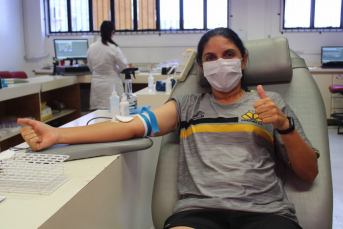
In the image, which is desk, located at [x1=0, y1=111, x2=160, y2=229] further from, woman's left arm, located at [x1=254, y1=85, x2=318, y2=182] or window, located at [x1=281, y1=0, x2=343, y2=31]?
window, located at [x1=281, y1=0, x2=343, y2=31]

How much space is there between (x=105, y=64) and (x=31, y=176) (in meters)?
2.86

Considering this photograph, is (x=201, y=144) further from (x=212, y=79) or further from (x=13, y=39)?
(x=13, y=39)

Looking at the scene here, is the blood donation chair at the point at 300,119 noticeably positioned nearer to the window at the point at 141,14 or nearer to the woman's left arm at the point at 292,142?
the woman's left arm at the point at 292,142

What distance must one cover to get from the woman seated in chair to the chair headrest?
11 centimetres

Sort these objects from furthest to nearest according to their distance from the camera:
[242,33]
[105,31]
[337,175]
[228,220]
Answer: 1. [242,33]
2. [105,31]
3. [337,175]
4. [228,220]

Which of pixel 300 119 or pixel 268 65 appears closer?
pixel 300 119

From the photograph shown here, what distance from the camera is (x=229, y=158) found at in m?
1.13

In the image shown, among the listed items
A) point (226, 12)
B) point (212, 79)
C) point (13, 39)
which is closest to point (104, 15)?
point (13, 39)

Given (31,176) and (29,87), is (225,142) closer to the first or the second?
(31,176)

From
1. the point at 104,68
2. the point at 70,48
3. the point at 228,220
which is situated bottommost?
the point at 228,220

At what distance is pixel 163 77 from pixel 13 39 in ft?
10.4

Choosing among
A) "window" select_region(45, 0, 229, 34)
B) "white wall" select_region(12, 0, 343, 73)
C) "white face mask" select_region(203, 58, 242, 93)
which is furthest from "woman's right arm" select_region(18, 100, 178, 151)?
"window" select_region(45, 0, 229, 34)

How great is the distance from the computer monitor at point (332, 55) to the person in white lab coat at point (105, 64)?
2.88 m

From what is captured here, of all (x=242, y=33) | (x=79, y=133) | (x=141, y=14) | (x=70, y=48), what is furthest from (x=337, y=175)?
(x=141, y=14)
